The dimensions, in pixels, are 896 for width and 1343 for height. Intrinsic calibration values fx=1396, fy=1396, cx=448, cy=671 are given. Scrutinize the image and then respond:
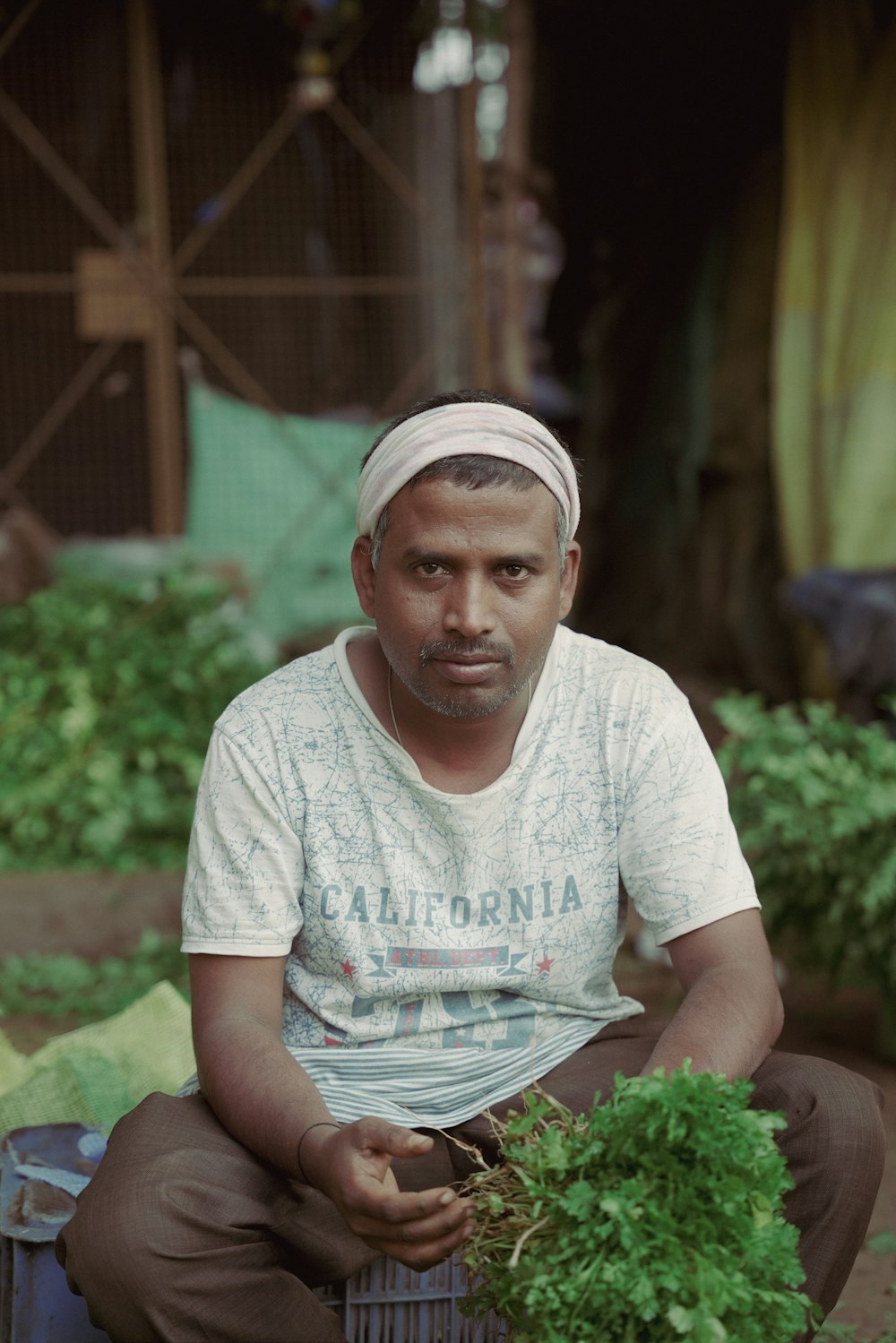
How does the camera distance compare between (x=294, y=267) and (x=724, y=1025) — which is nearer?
(x=724, y=1025)

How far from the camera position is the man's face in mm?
1995

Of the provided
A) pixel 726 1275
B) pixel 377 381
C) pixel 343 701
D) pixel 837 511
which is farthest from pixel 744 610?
pixel 726 1275

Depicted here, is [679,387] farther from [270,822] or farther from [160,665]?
[270,822]

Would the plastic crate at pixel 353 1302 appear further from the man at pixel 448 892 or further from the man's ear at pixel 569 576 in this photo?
the man's ear at pixel 569 576

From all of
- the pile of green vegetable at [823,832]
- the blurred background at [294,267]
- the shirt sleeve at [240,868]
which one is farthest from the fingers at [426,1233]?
the blurred background at [294,267]

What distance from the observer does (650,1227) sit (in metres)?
1.55

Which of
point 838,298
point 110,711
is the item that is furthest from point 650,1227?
point 838,298

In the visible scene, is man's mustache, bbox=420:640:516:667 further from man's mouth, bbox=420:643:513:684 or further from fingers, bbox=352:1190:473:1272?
fingers, bbox=352:1190:473:1272

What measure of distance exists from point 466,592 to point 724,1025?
2.29 ft

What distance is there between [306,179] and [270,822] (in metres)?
5.15

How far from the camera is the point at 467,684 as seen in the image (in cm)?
201

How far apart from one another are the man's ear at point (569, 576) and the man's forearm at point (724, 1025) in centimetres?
59

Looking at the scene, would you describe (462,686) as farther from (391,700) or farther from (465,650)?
(391,700)

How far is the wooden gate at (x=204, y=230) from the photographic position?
631 centimetres
